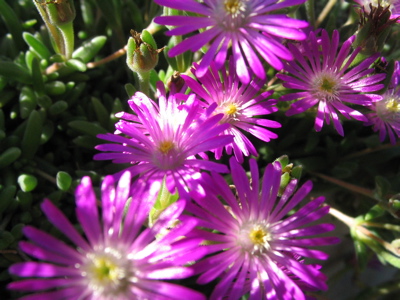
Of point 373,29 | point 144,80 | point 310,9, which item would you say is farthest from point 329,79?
point 144,80

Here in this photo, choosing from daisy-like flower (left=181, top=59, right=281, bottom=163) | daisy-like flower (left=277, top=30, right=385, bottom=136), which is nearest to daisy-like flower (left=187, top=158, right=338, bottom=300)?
daisy-like flower (left=181, top=59, right=281, bottom=163)

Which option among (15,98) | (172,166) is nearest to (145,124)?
(172,166)

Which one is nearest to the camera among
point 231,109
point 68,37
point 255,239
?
point 255,239

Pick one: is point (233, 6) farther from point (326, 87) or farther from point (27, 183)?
point (27, 183)

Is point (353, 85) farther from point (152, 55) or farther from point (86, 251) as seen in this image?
point (86, 251)

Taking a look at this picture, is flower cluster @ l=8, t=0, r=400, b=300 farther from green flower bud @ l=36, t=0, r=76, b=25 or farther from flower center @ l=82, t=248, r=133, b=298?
green flower bud @ l=36, t=0, r=76, b=25

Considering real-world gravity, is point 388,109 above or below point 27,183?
above
